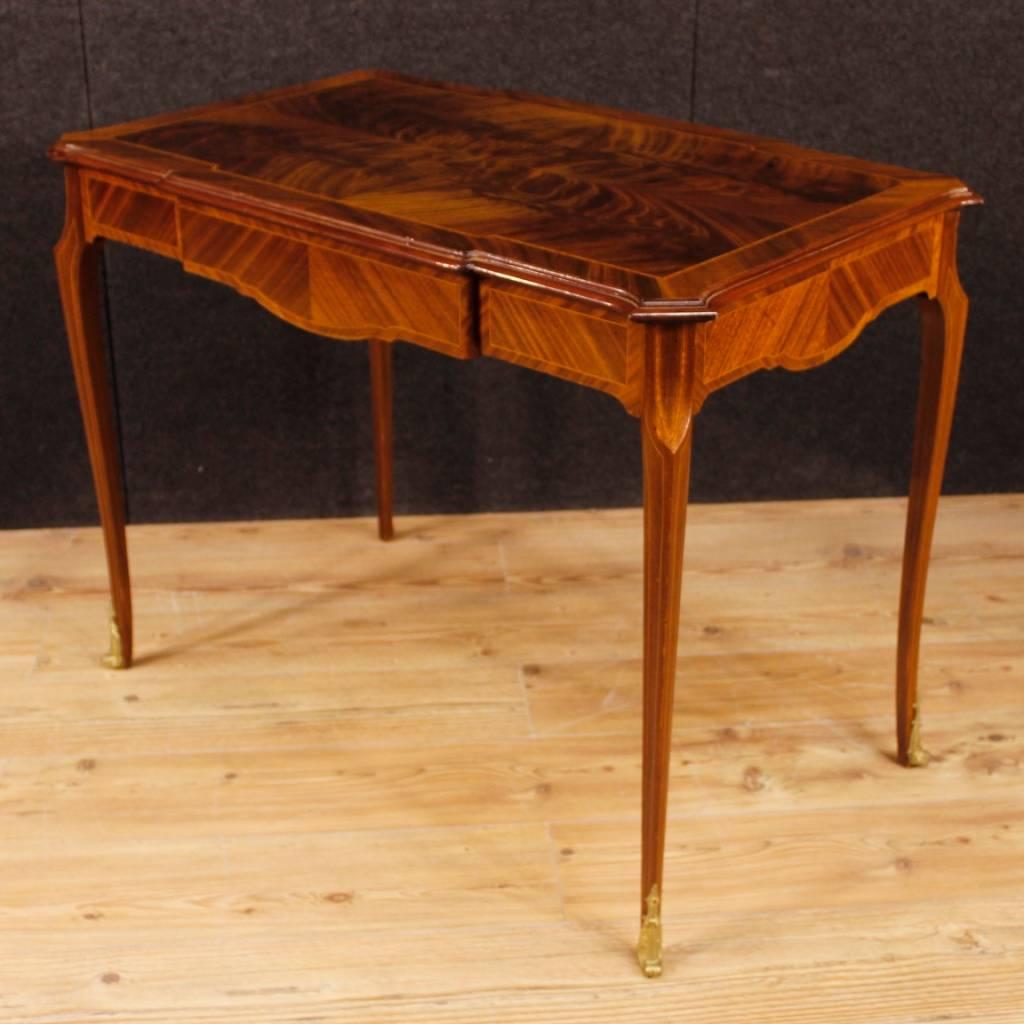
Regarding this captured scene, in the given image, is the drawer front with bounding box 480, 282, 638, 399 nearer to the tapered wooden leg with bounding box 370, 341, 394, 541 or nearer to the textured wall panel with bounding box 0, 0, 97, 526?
the tapered wooden leg with bounding box 370, 341, 394, 541

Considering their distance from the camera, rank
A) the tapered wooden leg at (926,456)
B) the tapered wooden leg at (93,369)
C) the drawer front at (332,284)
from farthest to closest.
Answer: the tapered wooden leg at (93,369) < the tapered wooden leg at (926,456) < the drawer front at (332,284)

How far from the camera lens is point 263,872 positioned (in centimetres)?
215

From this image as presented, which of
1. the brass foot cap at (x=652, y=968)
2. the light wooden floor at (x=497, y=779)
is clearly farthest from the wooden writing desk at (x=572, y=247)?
the light wooden floor at (x=497, y=779)

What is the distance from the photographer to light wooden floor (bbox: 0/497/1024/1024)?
6.48 feet

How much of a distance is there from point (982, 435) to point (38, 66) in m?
1.76

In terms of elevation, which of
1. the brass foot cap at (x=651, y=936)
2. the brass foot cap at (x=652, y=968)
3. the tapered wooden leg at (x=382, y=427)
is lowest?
the brass foot cap at (x=652, y=968)

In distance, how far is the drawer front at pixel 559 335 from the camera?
69.3 inches

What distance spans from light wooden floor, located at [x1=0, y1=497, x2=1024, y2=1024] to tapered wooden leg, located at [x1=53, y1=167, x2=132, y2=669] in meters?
0.20

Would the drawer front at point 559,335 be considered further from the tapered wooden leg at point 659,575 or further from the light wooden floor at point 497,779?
the light wooden floor at point 497,779

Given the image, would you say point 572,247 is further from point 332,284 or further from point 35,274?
point 35,274

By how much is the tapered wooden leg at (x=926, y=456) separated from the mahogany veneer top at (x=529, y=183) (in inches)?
5.2

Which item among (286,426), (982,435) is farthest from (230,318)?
(982,435)

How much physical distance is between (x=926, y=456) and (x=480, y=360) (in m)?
1.05

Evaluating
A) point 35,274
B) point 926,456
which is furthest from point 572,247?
point 35,274
